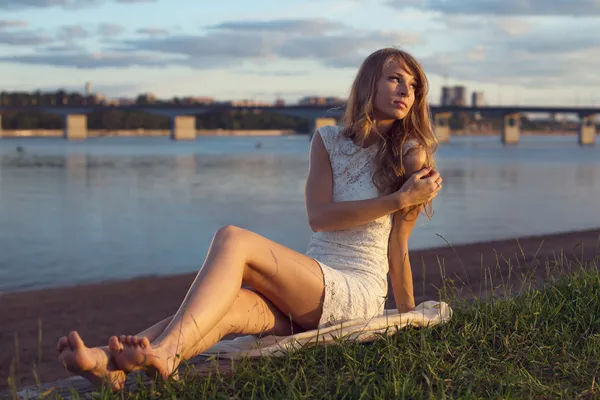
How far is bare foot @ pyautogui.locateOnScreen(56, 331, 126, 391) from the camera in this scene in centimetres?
259

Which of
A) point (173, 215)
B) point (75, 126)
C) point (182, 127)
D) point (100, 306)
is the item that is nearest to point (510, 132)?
point (182, 127)

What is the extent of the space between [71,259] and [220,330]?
1097 cm

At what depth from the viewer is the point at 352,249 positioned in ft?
12.0

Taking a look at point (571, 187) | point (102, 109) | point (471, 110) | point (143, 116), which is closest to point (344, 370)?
point (571, 187)

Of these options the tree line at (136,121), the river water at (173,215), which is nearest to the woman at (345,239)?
the river water at (173,215)

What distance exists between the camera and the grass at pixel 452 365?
293 centimetres

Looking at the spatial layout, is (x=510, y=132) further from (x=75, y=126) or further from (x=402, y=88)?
(x=402, y=88)

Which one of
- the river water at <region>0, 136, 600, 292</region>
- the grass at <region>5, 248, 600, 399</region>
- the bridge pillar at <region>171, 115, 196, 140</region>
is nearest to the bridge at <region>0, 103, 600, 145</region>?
the bridge pillar at <region>171, 115, 196, 140</region>

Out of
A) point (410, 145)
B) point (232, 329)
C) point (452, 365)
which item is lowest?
point (452, 365)

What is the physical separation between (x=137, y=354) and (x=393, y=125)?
1.85m

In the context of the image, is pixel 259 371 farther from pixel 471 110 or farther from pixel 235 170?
pixel 471 110

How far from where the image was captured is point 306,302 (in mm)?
3420

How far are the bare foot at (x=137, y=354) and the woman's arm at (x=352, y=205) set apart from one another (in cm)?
116

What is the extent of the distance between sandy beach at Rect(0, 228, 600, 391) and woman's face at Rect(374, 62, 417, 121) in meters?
1.77
